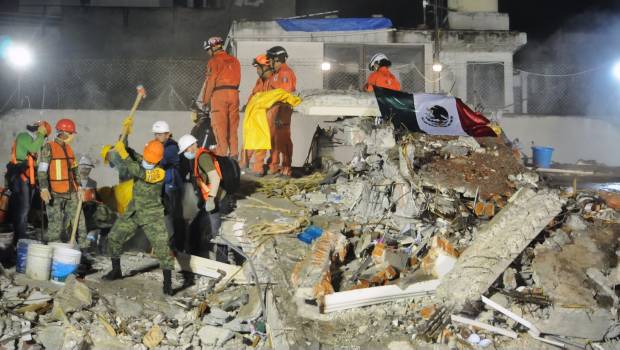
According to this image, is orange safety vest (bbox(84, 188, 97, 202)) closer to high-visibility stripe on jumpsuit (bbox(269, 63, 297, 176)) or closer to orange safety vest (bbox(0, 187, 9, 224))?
orange safety vest (bbox(0, 187, 9, 224))

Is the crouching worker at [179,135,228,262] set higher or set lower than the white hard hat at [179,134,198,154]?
lower

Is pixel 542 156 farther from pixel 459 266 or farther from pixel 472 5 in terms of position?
pixel 459 266

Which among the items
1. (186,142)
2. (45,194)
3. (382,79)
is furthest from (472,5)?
(45,194)

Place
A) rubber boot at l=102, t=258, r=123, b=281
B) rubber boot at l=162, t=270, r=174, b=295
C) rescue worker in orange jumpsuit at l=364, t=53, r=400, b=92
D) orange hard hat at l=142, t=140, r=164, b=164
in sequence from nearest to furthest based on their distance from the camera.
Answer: orange hard hat at l=142, t=140, r=164, b=164
rubber boot at l=162, t=270, r=174, b=295
rubber boot at l=102, t=258, r=123, b=281
rescue worker in orange jumpsuit at l=364, t=53, r=400, b=92

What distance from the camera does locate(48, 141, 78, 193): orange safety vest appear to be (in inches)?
328

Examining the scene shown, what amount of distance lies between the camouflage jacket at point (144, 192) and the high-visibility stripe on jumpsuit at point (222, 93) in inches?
154

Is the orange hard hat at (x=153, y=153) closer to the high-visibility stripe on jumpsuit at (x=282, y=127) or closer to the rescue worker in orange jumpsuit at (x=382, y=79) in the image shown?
the high-visibility stripe on jumpsuit at (x=282, y=127)

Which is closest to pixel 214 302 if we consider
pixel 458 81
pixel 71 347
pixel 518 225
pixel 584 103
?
pixel 71 347

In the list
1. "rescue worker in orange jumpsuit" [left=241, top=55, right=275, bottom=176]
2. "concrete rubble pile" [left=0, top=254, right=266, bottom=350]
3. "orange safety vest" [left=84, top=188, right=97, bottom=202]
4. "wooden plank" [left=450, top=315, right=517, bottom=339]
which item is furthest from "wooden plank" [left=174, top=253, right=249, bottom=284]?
"rescue worker in orange jumpsuit" [left=241, top=55, right=275, bottom=176]

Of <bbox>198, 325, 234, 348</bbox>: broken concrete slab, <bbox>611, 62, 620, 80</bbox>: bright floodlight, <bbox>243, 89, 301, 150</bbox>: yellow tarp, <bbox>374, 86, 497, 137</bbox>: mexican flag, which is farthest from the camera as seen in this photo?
<bbox>611, 62, 620, 80</bbox>: bright floodlight

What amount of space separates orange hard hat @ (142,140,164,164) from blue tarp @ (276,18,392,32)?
8636 millimetres

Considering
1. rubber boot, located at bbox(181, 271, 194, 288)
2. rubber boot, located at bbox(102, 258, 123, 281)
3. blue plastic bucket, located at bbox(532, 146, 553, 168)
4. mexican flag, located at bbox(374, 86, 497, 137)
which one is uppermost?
mexican flag, located at bbox(374, 86, 497, 137)

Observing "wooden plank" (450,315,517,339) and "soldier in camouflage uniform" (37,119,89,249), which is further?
"soldier in camouflage uniform" (37,119,89,249)

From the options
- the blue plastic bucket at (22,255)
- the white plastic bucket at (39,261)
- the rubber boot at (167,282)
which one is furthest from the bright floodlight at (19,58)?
A: the rubber boot at (167,282)
